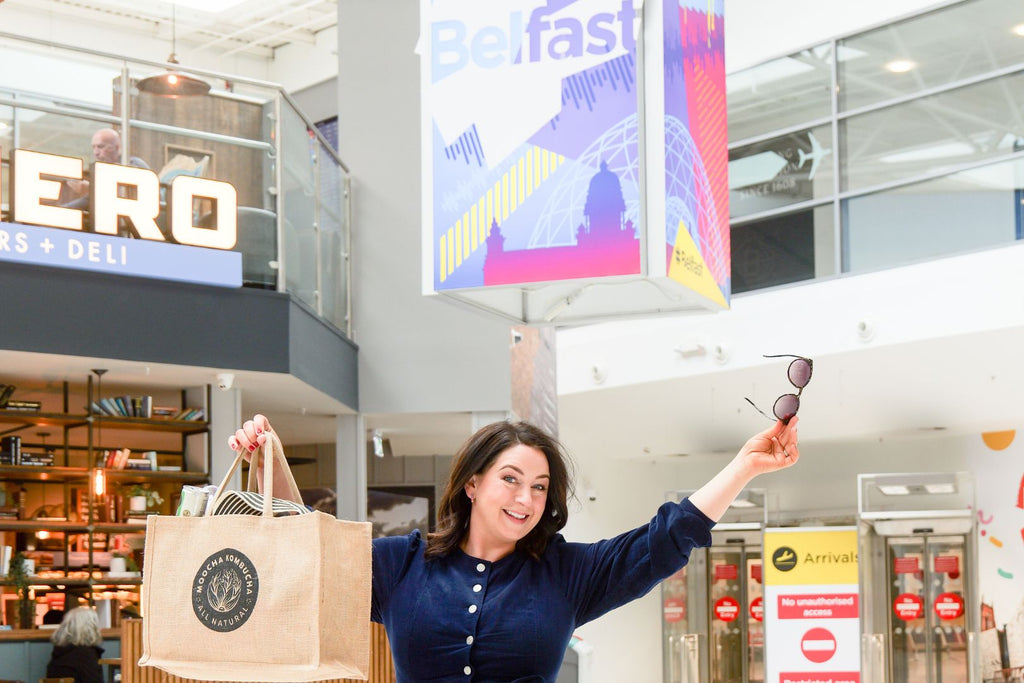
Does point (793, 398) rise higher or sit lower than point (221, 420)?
higher

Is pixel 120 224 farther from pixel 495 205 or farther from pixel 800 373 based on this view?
pixel 800 373

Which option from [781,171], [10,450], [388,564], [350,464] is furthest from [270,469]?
[350,464]

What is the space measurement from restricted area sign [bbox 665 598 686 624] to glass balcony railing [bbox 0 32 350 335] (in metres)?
4.66

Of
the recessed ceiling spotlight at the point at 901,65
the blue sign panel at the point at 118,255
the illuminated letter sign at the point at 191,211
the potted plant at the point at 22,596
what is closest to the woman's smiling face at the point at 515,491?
the blue sign panel at the point at 118,255

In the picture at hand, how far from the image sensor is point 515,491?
229 cm

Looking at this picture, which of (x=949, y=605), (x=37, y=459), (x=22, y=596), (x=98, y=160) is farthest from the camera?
(x=949, y=605)

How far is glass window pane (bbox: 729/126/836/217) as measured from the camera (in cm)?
1093

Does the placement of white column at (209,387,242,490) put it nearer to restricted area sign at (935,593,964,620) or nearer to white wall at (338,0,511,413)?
white wall at (338,0,511,413)

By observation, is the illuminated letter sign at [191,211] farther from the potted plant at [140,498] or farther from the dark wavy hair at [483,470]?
the dark wavy hair at [483,470]

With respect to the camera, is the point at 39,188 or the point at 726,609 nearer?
the point at 39,188

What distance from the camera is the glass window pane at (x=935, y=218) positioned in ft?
31.0

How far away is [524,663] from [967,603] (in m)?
9.10

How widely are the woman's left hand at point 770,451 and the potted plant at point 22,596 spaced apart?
28.0 ft

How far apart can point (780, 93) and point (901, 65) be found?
1179 millimetres
